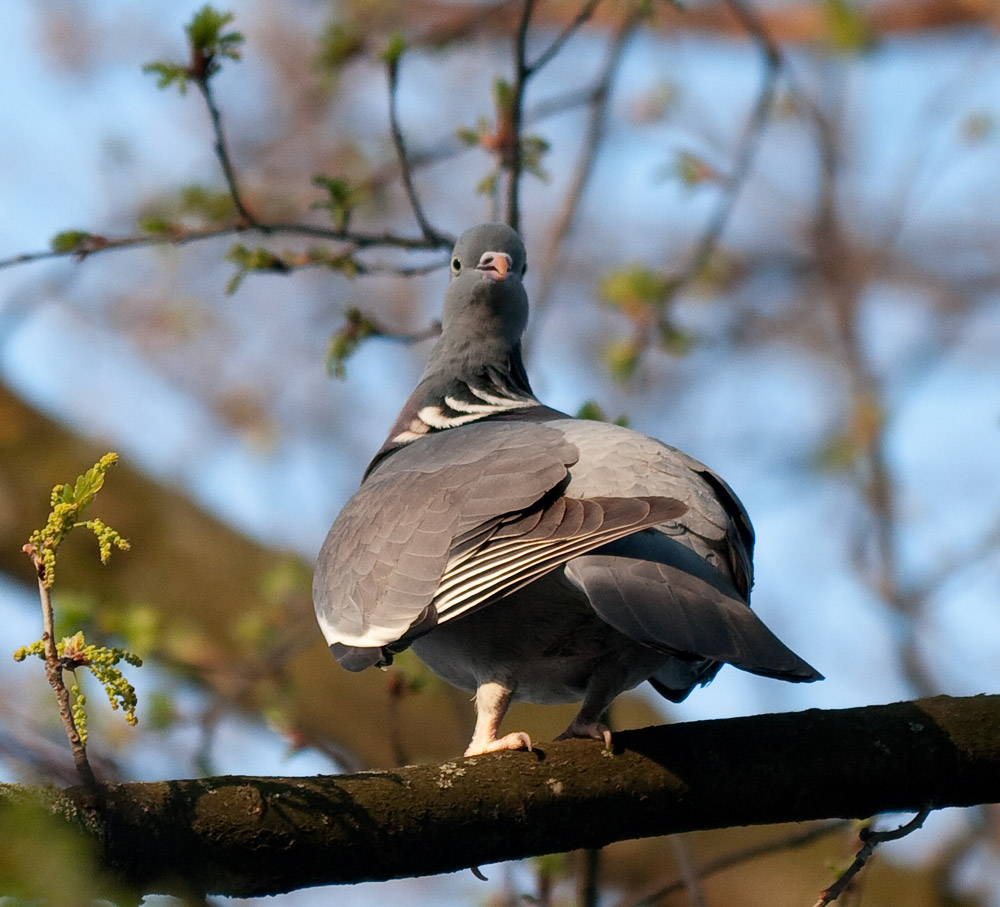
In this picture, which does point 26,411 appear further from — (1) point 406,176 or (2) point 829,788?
(2) point 829,788

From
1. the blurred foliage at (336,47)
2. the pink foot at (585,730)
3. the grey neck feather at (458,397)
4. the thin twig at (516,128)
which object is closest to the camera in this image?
the pink foot at (585,730)

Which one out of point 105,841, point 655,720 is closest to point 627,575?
point 105,841

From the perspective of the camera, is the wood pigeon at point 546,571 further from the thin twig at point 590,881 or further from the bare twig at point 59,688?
the bare twig at point 59,688

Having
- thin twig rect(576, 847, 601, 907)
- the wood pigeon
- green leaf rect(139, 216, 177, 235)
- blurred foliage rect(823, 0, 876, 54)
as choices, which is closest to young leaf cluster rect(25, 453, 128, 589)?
the wood pigeon

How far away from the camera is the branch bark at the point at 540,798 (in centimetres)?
219

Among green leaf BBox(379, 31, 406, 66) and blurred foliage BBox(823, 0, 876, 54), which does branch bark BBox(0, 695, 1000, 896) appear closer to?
green leaf BBox(379, 31, 406, 66)

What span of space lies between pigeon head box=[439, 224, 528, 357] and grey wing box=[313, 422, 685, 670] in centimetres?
74

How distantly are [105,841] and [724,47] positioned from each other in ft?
26.5

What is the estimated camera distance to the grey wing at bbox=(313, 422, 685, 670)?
2.64m

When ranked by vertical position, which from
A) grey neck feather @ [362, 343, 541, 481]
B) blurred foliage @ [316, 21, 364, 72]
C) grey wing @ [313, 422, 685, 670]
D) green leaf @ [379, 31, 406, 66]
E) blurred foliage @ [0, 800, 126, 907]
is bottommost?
blurred foliage @ [0, 800, 126, 907]

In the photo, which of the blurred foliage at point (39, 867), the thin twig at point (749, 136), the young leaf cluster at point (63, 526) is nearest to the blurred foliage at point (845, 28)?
the thin twig at point (749, 136)

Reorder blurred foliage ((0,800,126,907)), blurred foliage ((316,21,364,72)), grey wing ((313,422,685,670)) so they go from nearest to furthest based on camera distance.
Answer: blurred foliage ((0,800,126,907)) → grey wing ((313,422,685,670)) → blurred foliage ((316,21,364,72))

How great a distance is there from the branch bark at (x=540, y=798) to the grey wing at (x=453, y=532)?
1.30ft

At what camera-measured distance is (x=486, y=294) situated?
13.5 ft
